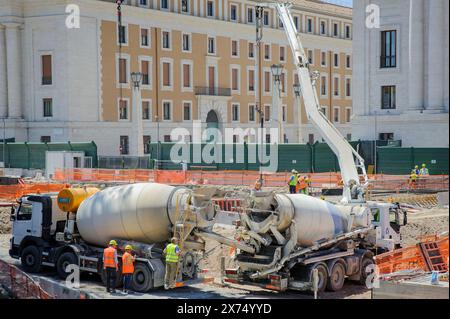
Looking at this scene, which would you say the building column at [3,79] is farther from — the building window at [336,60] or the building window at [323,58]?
the building window at [336,60]

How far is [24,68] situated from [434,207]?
40494mm

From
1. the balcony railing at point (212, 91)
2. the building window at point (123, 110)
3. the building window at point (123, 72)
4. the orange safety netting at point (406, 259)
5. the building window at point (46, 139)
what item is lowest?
the orange safety netting at point (406, 259)

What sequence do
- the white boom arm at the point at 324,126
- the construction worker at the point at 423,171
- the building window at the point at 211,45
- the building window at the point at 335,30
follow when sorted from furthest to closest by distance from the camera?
the building window at the point at 335,30 < the building window at the point at 211,45 < the construction worker at the point at 423,171 < the white boom arm at the point at 324,126

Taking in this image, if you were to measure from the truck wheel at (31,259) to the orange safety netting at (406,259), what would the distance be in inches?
360

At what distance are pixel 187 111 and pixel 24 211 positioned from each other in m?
49.8

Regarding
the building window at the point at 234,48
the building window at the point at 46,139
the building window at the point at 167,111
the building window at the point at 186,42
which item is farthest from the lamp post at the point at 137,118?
the building window at the point at 234,48

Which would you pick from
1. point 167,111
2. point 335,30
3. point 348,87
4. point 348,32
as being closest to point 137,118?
point 167,111

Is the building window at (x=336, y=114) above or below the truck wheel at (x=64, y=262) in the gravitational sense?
above

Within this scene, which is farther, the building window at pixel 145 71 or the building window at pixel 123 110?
the building window at pixel 145 71

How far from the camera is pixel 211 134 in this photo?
7519cm

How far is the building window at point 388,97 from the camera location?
172 ft

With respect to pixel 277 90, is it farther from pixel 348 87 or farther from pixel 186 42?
pixel 348 87
